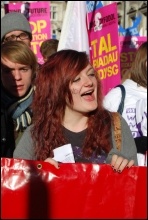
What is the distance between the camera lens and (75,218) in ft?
7.47

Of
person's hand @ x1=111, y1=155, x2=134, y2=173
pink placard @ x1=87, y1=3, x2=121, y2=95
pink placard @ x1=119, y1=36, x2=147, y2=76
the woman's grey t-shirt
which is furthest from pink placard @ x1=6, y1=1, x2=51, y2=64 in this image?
person's hand @ x1=111, y1=155, x2=134, y2=173

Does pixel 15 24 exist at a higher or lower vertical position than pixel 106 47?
higher

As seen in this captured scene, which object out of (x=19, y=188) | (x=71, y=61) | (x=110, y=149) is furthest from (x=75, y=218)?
(x=71, y=61)

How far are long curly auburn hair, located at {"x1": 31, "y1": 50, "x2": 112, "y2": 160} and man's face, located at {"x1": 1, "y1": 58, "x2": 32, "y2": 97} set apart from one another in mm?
722

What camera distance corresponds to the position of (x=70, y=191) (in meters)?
2.31

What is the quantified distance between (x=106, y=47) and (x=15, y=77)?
2369mm

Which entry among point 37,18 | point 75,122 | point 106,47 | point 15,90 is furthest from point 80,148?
point 37,18

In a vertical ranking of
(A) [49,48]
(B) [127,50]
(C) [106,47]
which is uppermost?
(A) [49,48]

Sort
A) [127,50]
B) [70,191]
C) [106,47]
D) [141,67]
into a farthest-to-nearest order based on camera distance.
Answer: [127,50] → [106,47] → [141,67] → [70,191]

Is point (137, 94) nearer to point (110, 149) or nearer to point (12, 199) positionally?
point (110, 149)

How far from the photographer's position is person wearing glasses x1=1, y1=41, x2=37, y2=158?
3.54 metres

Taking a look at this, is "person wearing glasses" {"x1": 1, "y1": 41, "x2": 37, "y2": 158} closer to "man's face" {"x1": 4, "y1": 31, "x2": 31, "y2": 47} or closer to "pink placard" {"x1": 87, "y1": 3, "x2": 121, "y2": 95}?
"man's face" {"x1": 4, "y1": 31, "x2": 31, "y2": 47}

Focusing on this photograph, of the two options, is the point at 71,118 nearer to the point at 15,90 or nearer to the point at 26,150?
the point at 26,150

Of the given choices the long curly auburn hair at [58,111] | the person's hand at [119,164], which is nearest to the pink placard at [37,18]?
the long curly auburn hair at [58,111]
